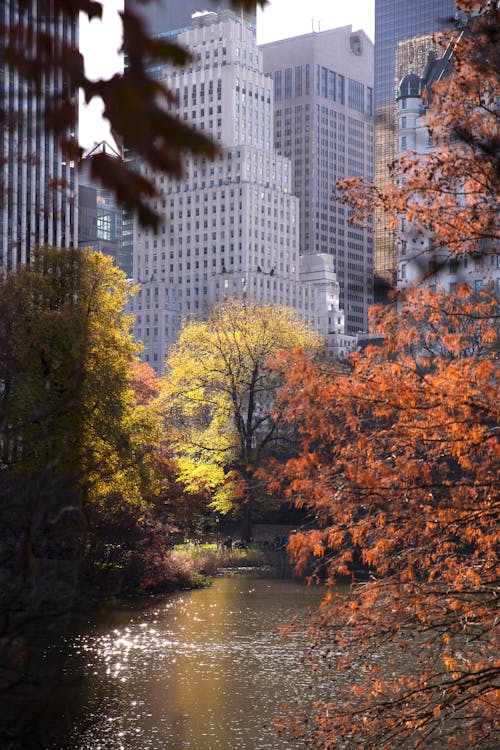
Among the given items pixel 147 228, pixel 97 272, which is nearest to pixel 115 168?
pixel 147 228

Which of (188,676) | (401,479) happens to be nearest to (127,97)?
(401,479)

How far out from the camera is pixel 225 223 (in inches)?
7283

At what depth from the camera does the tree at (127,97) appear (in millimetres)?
3713

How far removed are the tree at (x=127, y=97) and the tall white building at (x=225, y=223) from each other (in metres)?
174

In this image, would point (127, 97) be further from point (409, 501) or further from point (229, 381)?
point (229, 381)

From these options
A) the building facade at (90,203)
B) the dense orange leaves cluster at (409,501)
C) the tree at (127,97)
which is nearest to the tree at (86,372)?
the building facade at (90,203)

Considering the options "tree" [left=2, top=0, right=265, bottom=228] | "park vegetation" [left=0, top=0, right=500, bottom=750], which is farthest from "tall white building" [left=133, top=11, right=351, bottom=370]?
"tree" [left=2, top=0, right=265, bottom=228]

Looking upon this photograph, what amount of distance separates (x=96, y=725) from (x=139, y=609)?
14.6m

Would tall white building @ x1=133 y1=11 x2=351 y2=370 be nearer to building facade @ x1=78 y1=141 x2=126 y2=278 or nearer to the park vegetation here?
building facade @ x1=78 y1=141 x2=126 y2=278

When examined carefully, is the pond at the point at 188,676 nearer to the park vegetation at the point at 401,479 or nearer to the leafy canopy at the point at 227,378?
the park vegetation at the point at 401,479

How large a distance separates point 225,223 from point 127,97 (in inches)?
7204

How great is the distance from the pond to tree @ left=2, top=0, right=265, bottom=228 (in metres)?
11.6

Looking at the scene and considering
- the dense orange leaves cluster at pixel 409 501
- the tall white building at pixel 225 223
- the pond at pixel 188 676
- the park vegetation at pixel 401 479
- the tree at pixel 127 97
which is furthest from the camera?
the tall white building at pixel 225 223

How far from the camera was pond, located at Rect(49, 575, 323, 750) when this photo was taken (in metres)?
20.2
